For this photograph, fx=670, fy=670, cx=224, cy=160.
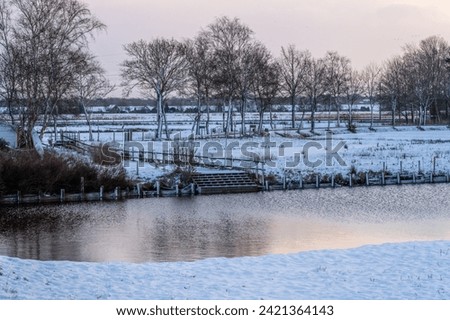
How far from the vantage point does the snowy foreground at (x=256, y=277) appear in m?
13.3

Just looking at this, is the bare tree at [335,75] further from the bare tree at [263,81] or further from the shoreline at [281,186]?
the shoreline at [281,186]

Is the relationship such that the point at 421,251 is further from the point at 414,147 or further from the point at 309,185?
the point at 414,147

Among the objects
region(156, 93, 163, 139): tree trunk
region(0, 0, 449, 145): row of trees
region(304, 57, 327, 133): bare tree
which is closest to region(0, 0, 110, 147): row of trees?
region(0, 0, 449, 145): row of trees

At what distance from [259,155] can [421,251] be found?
34186mm

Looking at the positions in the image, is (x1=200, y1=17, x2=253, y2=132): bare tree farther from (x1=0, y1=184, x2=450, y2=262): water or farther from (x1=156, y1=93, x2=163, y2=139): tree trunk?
(x1=0, y1=184, x2=450, y2=262): water

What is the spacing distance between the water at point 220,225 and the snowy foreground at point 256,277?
3.82 metres

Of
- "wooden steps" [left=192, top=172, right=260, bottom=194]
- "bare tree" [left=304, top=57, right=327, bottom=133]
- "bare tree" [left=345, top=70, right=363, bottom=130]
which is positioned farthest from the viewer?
"bare tree" [left=345, top=70, right=363, bottom=130]

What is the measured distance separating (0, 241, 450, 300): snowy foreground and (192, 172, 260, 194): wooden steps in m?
23.7

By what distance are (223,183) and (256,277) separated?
2726 cm

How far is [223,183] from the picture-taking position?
1670 inches

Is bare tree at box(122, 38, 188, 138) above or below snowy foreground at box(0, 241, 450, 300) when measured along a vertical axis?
above

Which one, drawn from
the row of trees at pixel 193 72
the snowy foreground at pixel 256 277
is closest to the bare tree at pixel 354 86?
the row of trees at pixel 193 72

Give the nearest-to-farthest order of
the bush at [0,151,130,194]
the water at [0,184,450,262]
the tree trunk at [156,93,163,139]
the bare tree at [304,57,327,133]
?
the water at [0,184,450,262] < the bush at [0,151,130,194] < the tree trunk at [156,93,163,139] < the bare tree at [304,57,327,133]

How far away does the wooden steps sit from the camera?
136 ft
